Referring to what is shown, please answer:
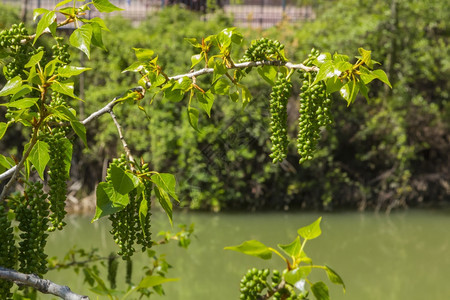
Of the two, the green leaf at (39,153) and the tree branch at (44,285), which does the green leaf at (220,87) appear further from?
the tree branch at (44,285)

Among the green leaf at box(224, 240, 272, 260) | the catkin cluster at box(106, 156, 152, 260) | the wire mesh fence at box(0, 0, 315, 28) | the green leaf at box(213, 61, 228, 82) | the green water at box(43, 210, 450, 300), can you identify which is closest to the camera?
the green leaf at box(224, 240, 272, 260)

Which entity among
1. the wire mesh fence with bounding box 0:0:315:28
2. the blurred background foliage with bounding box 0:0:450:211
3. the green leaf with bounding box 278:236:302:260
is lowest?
the blurred background foliage with bounding box 0:0:450:211

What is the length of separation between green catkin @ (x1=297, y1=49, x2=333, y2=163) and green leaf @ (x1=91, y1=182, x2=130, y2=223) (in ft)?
1.04

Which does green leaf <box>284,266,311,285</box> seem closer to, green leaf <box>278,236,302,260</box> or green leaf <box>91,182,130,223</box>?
green leaf <box>278,236,302,260</box>

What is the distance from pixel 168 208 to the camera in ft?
3.04

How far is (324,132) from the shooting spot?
588 centimetres

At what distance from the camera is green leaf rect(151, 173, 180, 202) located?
0.92 m

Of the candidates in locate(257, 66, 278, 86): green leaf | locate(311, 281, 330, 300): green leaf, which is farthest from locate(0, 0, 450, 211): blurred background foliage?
locate(311, 281, 330, 300): green leaf

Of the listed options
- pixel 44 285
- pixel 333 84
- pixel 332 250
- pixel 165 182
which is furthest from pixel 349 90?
pixel 332 250

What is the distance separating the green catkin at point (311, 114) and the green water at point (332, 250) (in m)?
2.80

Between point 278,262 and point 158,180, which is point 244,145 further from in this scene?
point 158,180

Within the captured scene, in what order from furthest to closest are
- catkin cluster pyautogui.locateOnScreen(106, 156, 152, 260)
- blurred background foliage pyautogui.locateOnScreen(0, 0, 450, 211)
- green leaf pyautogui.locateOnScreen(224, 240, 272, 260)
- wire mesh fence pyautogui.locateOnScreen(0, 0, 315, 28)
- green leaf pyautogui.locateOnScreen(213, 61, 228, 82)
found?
wire mesh fence pyautogui.locateOnScreen(0, 0, 315, 28) < blurred background foliage pyautogui.locateOnScreen(0, 0, 450, 211) < green leaf pyautogui.locateOnScreen(213, 61, 228, 82) < catkin cluster pyautogui.locateOnScreen(106, 156, 152, 260) < green leaf pyautogui.locateOnScreen(224, 240, 272, 260)

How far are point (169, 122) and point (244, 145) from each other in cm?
74

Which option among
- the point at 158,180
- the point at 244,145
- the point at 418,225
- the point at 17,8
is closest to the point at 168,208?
the point at 158,180
